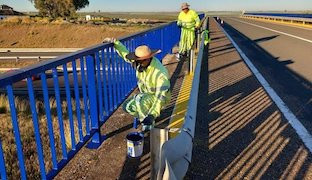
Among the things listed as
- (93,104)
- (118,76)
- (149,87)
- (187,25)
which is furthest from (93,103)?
(187,25)

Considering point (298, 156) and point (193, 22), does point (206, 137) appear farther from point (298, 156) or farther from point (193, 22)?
point (193, 22)

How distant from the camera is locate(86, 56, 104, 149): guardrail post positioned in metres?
4.41

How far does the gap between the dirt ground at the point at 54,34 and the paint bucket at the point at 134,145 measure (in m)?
49.4

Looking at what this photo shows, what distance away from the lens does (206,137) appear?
5039 mm

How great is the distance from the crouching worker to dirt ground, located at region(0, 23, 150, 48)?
49092mm

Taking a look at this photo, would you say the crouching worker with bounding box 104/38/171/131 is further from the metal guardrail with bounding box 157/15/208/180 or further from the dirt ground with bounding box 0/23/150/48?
the dirt ground with bounding box 0/23/150/48

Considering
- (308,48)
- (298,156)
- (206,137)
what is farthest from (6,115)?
(308,48)

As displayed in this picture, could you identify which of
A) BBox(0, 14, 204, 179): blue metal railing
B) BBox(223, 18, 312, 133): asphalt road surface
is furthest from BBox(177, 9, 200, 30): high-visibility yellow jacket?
BBox(0, 14, 204, 179): blue metal railing

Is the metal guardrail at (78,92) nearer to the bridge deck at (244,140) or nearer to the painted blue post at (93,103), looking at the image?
the painted blue post at (93,103)

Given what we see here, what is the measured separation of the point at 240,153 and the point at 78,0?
Result: 8748 centimetres

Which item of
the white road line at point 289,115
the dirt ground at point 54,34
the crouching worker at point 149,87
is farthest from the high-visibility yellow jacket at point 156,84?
the dirt ground at point 54,34

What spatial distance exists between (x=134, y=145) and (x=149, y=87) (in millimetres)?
815

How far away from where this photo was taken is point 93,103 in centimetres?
458

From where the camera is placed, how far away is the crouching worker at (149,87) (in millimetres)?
4324
